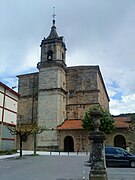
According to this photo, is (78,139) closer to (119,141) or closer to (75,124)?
(75,124)

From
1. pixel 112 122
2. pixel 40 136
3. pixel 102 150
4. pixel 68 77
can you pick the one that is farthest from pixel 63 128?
pixel 102 150

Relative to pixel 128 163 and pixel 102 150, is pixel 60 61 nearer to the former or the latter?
pixel 128 163

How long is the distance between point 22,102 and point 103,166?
4524cm

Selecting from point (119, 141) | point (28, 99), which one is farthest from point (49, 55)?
point (119, 141)

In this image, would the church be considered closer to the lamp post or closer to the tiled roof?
the tiled roof

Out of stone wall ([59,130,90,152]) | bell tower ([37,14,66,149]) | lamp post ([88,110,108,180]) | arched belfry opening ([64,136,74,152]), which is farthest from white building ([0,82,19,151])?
lamp post ([88,110,108,180])

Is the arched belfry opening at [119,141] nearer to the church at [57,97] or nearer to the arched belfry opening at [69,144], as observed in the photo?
the church at [57,97]

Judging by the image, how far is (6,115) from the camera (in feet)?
108

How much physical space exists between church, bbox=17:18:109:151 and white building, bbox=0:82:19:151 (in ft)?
37.1

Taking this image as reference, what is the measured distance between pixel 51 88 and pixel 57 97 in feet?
7.51

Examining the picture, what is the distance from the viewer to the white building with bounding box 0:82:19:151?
31425 mm

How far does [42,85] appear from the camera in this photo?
160 ft

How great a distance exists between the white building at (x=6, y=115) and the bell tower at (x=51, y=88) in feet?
36.1

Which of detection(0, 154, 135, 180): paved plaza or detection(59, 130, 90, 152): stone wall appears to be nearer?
detection(0, 154, 135, 180): paved plaza
